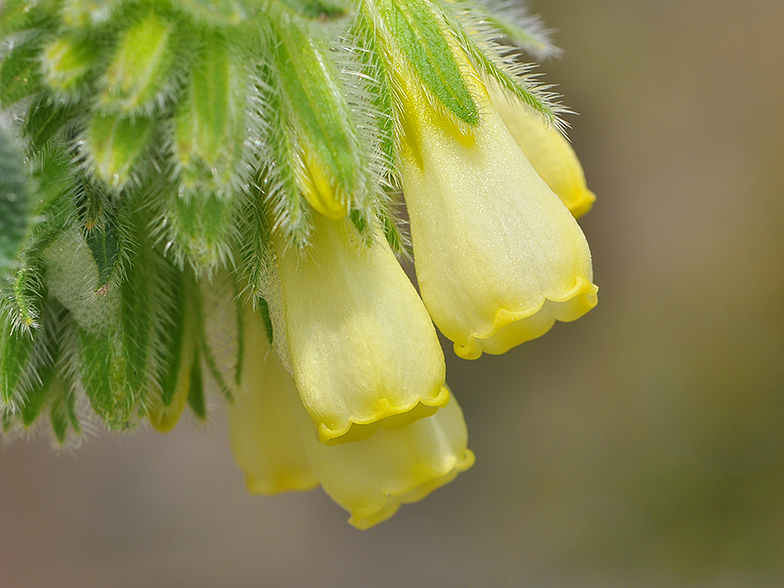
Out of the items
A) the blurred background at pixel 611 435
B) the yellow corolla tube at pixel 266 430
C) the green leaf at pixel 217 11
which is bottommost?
the blurred background at pixel 611 435

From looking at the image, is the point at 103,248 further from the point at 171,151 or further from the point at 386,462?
the point at 386,462

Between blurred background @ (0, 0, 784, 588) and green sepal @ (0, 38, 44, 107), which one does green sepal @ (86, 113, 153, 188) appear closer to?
green sepal @ (0, 38, 44, 107)

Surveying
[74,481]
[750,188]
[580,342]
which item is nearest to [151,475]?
[74,481]

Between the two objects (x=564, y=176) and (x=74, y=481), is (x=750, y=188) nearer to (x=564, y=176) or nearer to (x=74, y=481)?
(x=564, y=176)

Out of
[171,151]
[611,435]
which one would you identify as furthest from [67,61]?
[611,435]

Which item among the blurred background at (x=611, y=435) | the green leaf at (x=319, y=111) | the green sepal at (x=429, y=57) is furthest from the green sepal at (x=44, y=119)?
the blurred background at (x=611, y=435)

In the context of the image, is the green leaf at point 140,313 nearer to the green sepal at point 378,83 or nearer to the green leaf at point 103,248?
the green leaf at point 103,248
